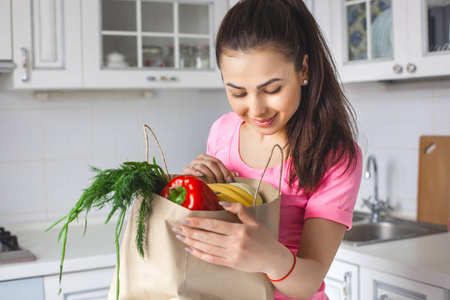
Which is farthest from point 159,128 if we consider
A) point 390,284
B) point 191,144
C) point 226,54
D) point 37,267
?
point 226,54

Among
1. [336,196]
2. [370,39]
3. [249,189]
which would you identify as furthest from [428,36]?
[249,189]

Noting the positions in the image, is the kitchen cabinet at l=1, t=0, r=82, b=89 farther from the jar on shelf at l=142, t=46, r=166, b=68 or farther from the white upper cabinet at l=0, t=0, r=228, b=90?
Answer: the jar on shelf at l=142, t=46, r=166, b=68

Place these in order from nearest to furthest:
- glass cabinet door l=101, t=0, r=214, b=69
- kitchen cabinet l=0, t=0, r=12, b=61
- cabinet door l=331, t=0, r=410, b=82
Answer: cabinet door l=331, t=0, r=410, b=82 < kitchen cabinet l=0, t=0, r=12, b=61 < glass cabinet door l=101, t=0, r=214, b=69

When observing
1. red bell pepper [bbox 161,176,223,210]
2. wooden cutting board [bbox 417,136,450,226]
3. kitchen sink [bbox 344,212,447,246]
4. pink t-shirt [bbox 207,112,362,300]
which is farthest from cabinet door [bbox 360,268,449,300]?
red bell pepper [bbox 161,176,223,210]

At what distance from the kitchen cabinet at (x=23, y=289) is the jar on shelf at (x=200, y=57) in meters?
1.13

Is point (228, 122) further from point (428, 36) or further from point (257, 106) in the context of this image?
point (428, 36)

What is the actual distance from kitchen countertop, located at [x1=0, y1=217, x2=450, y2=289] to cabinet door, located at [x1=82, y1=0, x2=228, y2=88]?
66cm

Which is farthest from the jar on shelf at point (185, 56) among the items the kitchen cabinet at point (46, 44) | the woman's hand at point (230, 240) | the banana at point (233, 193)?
the woman's hand at point (230, 240)

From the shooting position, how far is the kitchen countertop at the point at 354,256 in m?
1.67

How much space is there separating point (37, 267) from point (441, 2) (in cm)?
166

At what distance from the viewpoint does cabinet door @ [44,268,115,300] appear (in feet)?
6.40

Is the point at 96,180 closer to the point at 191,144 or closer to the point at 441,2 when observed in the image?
the point at 441,2

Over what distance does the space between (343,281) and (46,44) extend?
1.44 meters

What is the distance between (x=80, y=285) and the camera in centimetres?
200
